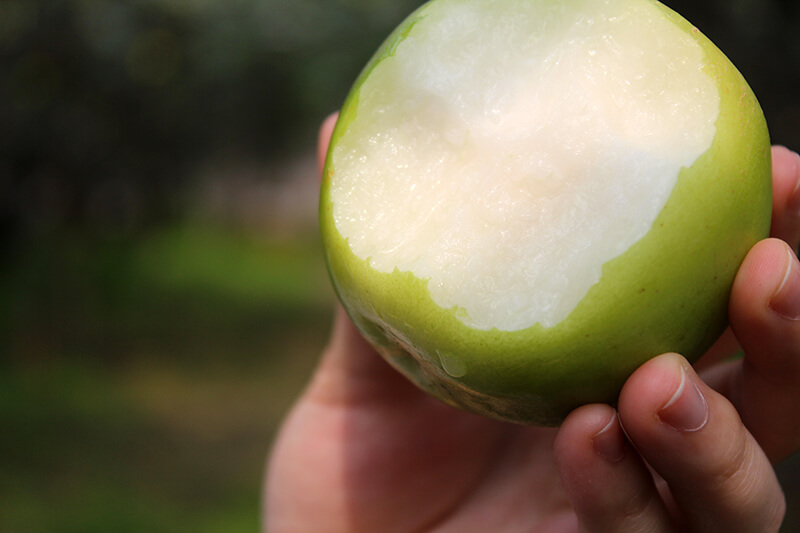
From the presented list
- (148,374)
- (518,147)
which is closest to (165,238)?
(148,374)

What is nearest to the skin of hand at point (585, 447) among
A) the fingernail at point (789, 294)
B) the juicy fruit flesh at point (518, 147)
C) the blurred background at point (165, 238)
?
the fingernail at point (789, 294)

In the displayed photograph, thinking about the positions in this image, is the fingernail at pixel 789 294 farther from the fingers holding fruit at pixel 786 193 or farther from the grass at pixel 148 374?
the grass at pixel 148 374

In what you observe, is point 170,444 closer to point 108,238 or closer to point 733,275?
point 108,238

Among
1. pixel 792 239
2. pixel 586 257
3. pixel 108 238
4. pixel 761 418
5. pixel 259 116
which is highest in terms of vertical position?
pixel 586 257

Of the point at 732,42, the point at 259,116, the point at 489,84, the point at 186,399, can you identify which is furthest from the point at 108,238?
the point at 489,84

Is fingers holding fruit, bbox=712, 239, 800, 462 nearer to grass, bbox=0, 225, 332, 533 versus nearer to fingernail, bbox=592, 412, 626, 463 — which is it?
fingernail, bbox=592, 412, 626, 463
